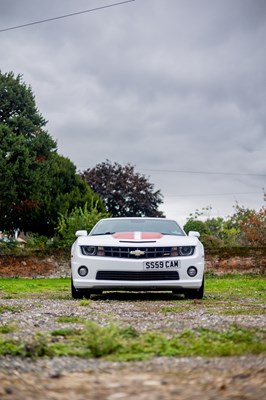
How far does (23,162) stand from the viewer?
33969mm

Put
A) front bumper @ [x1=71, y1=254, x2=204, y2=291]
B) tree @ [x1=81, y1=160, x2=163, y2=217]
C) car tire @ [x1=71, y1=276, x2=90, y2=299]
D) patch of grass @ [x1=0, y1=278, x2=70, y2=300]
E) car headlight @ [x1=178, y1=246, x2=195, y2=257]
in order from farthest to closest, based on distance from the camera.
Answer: tree @ [x1=81, y1=160, x2=163, y2=217]
patch of grass @ [x1=0, y1=278, x2=70, y2=300]
car tire @ [x1=71, y1=276, x2=90, y2=299]
car headlight @ [x1=178, y1=246, x2=195, y2=257]
front bumper @ [x1=71, y1=254, x2=204, y2=291]

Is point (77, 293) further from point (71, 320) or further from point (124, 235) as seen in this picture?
point (71, 320)

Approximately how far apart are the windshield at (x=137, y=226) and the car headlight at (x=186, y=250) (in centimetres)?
77

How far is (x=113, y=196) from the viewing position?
2271 inches

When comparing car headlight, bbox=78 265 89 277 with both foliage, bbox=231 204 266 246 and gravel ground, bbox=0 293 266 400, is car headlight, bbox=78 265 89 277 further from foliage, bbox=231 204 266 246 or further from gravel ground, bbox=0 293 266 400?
foliage, bbox=231 204 266 246

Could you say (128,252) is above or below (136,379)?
above

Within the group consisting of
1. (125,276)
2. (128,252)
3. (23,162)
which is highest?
(23,162)

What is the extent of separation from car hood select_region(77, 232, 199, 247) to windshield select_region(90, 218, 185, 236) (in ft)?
1.58

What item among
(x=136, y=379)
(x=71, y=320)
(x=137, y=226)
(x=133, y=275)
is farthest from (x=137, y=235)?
(x=136, y=379)

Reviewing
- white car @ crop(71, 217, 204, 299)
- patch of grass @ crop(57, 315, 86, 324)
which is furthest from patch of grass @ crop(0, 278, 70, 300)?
patch of grass @ crop(57, 315, 86, 324)

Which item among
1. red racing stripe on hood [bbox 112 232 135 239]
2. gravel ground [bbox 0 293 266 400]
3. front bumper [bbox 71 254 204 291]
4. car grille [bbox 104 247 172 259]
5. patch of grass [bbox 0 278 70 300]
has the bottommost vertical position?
patch of grass [bbox 0 278 70 300]

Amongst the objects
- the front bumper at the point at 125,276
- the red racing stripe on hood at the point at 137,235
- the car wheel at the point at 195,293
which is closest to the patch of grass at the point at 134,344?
the front bumper at the point at 125,276

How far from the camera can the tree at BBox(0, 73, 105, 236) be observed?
33844 mm

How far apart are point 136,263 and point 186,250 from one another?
853 millimetres
